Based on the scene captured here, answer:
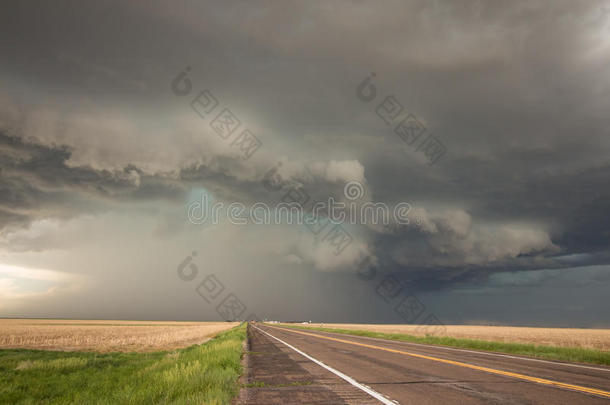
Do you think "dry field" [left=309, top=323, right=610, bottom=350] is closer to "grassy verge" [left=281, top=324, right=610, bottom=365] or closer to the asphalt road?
"grassy verge" [left=281, top=324, right=610, bottom=365]

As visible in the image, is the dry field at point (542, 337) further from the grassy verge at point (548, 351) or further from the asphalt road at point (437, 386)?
the asphalt road at point (437, 386)

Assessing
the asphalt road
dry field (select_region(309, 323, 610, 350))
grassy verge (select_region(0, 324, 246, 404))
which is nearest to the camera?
the asphalt road

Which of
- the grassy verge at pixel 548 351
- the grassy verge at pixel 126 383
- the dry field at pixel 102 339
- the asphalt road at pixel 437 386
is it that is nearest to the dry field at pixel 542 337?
the grassy verge at pixel 548 351

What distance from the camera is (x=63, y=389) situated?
11.8 m

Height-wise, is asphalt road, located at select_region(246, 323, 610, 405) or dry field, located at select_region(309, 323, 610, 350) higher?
asphalt road, located at select_region(246, 323, 610, 405)

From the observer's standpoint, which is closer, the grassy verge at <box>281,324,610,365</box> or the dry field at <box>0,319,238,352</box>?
the grassy verge at <box>281,324,610,365</box>

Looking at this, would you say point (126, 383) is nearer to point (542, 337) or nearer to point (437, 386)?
point (437, 386)

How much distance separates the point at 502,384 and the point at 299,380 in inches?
187

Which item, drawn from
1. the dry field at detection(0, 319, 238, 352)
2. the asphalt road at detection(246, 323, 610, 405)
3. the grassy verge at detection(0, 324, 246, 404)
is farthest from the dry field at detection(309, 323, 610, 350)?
the dry field at detection(0, 319, 238, 352)

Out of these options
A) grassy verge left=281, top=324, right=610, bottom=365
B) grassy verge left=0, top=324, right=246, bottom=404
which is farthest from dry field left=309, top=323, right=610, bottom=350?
grassy verge left=0, top=324, right=246, bottom=404

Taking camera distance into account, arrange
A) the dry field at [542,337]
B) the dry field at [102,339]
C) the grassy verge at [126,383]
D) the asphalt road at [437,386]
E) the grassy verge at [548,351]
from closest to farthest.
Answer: the asphalt road at [437,386] → the grassy verge at [126,383] → the grassy verge at [548,351] → the dry field at [542,337] → the dry field at [102,339]

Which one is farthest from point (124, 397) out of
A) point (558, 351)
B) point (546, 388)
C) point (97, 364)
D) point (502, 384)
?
point (558, 351)

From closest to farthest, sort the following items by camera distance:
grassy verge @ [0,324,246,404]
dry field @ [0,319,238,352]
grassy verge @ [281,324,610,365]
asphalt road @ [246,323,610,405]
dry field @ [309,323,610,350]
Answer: asphalt road @ [246,323,610,405], grassy verge @ [0,324,246,404], grassy verge @ [281,324,610,365], dry field @ [309,323,610,350], dry field @ [0,319,238,352]

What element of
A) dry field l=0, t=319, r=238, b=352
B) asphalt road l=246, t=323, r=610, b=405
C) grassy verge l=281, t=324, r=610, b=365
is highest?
asphalt road l=246, t=323, r=610, b=405
